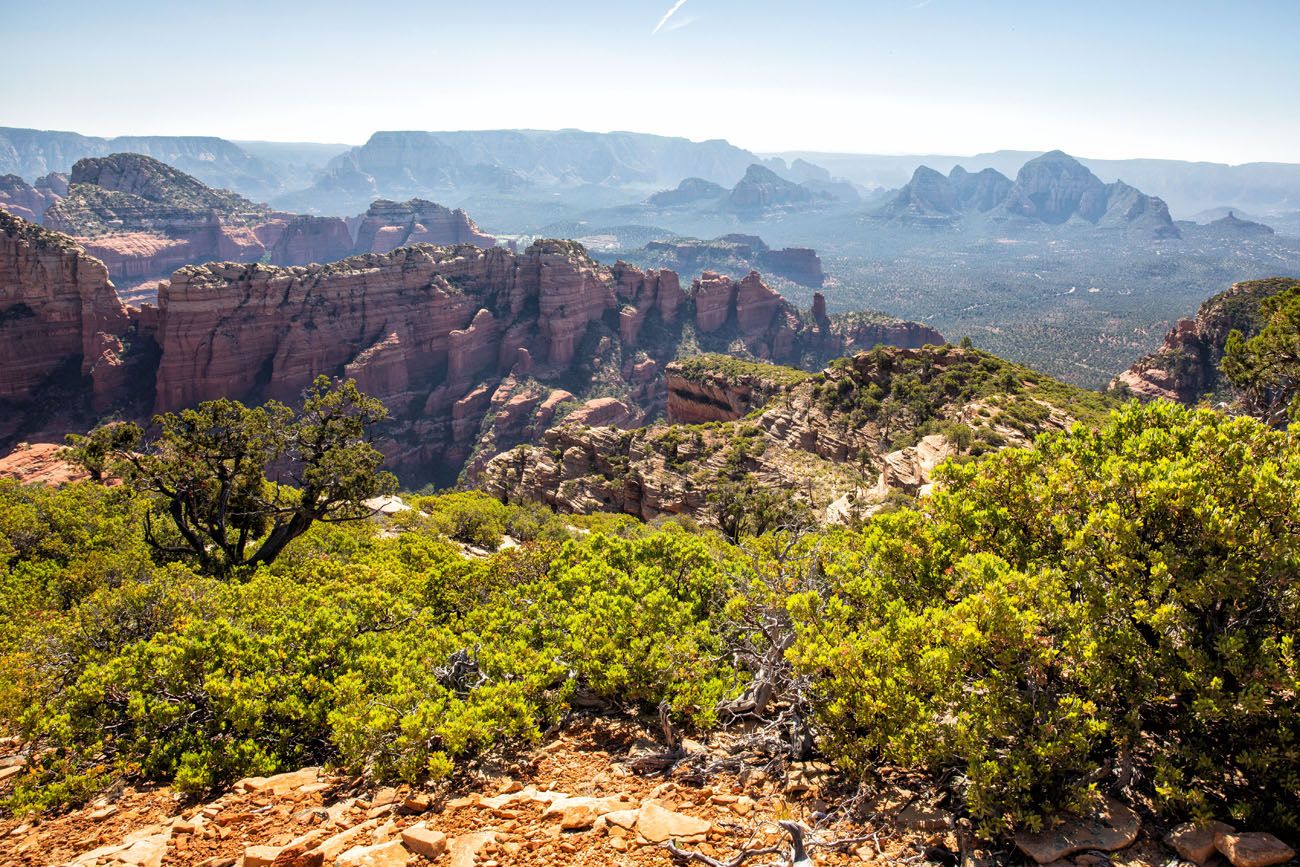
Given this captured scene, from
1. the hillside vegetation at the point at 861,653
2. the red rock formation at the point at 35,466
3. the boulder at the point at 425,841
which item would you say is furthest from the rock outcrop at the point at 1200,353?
the red rock formation at the point at 35,466

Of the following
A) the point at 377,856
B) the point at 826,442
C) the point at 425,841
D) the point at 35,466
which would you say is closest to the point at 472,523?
the point at 377,856

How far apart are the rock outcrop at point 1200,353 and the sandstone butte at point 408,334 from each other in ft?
186

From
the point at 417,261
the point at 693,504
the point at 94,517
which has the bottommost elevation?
the point at 693,504

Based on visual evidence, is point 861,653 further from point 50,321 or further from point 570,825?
point 50,321

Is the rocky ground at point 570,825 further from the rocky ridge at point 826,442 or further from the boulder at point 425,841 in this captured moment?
the rocky ridge at point 826,442

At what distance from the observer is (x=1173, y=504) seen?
8.12 meters

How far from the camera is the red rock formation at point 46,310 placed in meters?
83.9

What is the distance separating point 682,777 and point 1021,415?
40.6m

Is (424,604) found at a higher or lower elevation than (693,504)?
higher

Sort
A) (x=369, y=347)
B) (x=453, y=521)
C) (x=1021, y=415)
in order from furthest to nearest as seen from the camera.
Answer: (x=369, y=347)
(x=1021, y=415)
(x=453, y=521)

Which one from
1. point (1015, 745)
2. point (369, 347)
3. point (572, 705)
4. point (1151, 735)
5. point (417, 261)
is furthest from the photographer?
point (417, 261)

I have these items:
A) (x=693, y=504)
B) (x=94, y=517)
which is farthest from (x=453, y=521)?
(x=693, y=504)

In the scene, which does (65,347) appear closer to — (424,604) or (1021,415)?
(424,604)

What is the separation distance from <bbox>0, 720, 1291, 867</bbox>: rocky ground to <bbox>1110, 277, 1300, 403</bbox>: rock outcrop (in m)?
88.8
